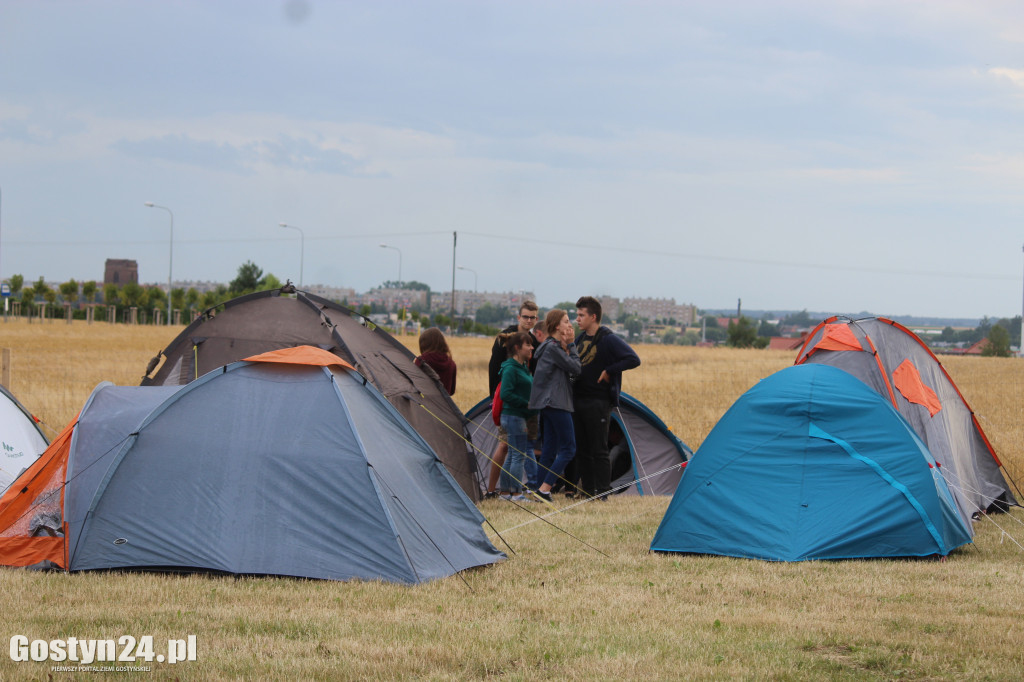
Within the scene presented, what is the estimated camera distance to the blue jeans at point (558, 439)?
406 inches

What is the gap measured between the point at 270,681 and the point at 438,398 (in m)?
6.15

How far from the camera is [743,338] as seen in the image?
77.3m

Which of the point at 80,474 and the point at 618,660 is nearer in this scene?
the point at 618,660

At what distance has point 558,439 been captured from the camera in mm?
10367

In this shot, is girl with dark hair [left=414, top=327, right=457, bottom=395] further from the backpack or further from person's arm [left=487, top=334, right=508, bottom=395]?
the backpack

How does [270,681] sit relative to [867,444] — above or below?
below

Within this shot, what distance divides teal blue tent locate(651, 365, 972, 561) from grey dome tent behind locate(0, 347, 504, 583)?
1.91 m

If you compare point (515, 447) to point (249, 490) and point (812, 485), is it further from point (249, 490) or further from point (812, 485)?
point (249, 490)

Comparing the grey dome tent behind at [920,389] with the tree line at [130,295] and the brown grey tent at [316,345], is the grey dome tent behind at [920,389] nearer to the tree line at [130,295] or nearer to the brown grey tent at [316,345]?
the brown grey tent at [316,345]

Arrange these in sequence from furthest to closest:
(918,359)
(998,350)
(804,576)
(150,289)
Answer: (150,289) < (998,350) < (918,359) < (804,576)

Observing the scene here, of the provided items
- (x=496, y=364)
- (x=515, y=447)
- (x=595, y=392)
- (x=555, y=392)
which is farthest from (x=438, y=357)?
(x=595, y=392)

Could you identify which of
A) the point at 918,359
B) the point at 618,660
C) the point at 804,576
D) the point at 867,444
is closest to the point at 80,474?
the point at 618,660

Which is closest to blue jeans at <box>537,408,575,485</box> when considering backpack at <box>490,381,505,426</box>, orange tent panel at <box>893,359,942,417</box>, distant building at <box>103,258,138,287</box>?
backpack at <box>490,381,505,426</box>

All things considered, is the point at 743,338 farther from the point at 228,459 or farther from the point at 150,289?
the point at 228,459
